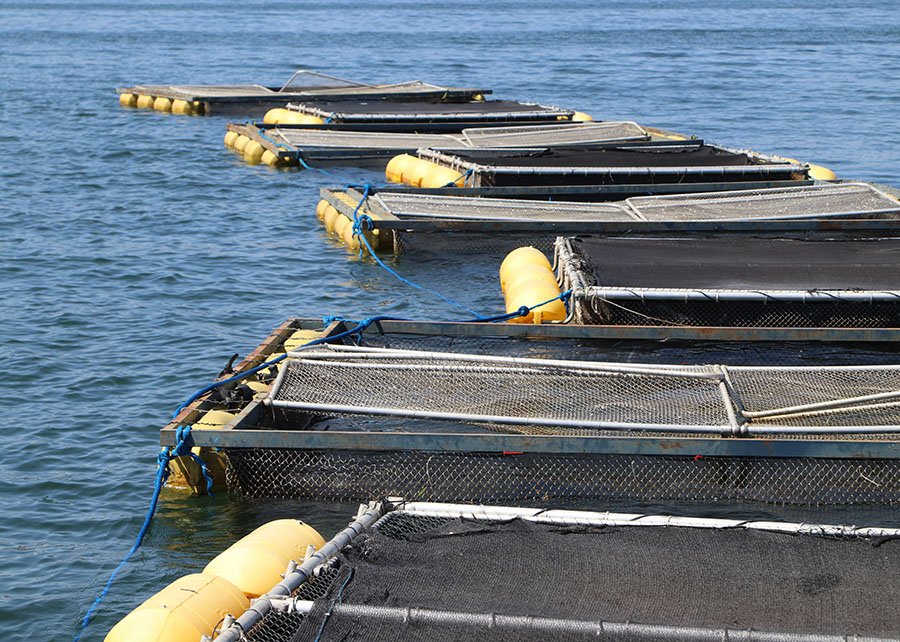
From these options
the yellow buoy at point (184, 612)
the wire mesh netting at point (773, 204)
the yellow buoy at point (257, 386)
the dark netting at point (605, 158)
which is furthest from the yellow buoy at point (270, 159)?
the yellow buoy at point (184, 612)

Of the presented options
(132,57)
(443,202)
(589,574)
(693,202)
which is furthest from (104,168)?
(132,57)

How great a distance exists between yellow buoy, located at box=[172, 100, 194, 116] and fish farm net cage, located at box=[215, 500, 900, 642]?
3090cm

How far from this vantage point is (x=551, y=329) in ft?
38.3

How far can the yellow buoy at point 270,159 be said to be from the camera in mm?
26609

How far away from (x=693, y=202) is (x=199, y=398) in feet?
33.4

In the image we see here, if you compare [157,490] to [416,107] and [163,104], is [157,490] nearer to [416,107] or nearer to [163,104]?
[416,107]

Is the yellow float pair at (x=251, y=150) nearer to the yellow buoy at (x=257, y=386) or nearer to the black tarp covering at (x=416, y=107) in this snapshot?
the black tarp covering at (x=416, y=107)

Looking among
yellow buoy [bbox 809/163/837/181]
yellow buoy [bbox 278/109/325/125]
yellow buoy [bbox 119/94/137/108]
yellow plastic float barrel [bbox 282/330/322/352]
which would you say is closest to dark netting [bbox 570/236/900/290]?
yellow plastic float barrel [bbox 282/330/322/352]

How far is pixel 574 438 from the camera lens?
9250 millimetres

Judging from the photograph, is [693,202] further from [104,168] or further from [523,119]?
[104,168]

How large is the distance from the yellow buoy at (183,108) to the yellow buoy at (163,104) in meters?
0.39

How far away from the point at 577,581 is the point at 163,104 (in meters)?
33.3

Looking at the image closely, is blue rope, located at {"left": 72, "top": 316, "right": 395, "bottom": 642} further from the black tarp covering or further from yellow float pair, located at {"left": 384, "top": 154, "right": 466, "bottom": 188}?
the black tarp covering

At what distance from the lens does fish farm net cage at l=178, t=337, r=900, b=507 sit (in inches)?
367
